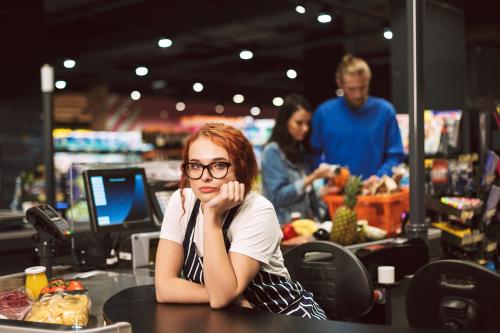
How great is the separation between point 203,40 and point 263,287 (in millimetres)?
11785

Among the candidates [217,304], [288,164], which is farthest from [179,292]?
[288,164]

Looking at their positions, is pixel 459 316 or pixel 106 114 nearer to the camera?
pixel 459 316

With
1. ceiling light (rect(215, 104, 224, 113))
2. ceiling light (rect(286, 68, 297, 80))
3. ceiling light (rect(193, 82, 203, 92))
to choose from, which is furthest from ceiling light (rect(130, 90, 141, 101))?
ceiling light (rect(286, 68, 297, 80))

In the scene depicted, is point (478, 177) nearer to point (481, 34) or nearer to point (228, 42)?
point (481, 34)

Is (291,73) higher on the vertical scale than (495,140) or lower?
higher

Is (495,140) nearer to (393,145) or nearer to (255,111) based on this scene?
(393,145)

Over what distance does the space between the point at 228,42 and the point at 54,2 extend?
4.48 m

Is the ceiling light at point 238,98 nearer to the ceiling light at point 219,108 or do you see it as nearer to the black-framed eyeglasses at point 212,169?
the ceiling light at point 219,108

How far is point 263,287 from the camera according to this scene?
7.05ft

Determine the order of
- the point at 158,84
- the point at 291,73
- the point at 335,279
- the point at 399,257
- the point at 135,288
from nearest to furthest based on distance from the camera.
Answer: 1. the point at 135,288
2. the point at 335,279
3. the point at 399,257
4. the point at 291,73
5. the point at 158,84

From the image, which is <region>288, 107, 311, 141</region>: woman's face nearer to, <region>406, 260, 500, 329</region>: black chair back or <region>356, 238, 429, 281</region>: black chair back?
<region>356, 238, 429, 281</region>: black chair back

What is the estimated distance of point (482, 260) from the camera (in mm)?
4340

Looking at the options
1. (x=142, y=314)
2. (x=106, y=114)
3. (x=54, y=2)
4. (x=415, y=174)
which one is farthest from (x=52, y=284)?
(x=106, y=114)

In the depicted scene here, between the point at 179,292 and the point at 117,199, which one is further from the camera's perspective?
the point at 117,199
